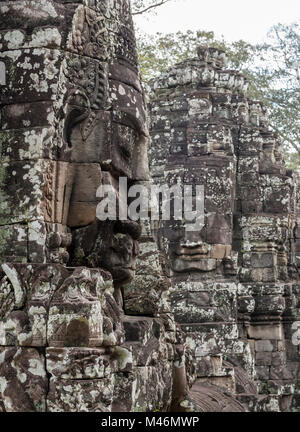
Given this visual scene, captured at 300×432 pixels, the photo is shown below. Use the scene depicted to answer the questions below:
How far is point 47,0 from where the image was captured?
5.15 meters

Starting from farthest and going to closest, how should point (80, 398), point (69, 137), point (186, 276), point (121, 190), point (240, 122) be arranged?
point (240, 122) → point (186, 276) → point (121, 190) → point (69, 137) → point (80, 398)

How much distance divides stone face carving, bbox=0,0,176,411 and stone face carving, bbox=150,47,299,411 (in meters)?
4.41

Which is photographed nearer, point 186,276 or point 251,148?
point 186,276

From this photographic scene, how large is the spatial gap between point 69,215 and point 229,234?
696 centimetres

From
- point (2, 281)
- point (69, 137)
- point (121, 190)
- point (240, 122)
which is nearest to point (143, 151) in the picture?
point (121, 190)

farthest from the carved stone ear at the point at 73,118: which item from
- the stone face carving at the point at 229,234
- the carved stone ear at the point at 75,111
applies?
the stone face carving at the point at 229,234

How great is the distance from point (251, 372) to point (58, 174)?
7.49m

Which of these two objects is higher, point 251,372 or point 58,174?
point 58,174

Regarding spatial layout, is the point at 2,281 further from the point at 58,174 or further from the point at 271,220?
the point at 271,220

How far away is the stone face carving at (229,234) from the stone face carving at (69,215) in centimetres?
441

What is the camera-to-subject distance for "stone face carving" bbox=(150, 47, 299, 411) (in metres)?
11.4

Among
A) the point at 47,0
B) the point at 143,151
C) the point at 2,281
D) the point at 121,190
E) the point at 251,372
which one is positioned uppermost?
the point at 47,0

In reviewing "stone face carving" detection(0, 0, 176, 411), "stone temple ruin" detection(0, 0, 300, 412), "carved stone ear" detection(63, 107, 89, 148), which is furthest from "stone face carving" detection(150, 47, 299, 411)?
"carved stone ear" detection(63, 107, 89, 148)

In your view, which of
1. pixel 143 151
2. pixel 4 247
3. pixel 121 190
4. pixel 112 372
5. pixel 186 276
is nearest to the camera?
pixel 112 372
